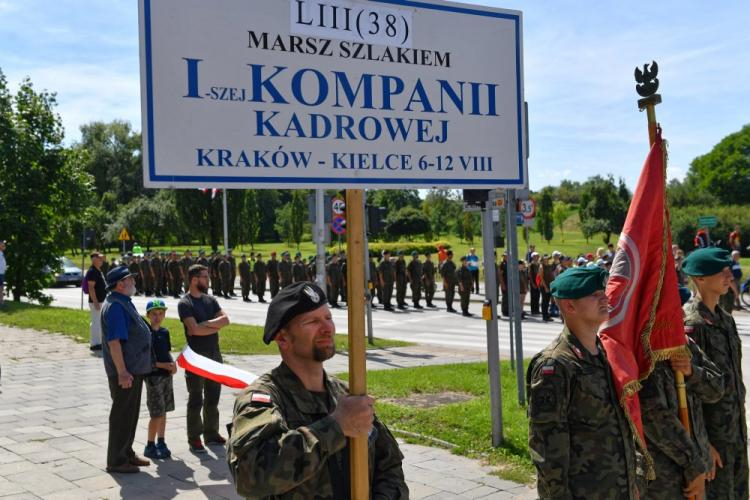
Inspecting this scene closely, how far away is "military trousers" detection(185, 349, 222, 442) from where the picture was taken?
7.30 m

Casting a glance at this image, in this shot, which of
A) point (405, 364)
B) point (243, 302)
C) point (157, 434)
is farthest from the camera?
point (243, 302)

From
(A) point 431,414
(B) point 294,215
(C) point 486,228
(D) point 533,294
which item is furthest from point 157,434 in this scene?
(B) point 294,215

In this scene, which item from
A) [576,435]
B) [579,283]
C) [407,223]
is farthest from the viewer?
[407,223]

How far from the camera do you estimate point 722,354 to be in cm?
466

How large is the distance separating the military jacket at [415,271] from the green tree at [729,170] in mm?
60895

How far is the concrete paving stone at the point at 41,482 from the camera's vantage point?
6.04 m

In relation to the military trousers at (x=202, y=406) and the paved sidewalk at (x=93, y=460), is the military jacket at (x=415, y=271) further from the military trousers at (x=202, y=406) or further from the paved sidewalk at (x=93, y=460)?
the military trousers at (x=202, y=406)

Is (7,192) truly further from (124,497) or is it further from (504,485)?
(504,485)

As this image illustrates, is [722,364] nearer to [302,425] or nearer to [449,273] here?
[302,425]

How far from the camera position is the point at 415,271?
2522 centimetres

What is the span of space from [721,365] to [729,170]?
8351cm

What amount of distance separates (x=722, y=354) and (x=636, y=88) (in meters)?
1.76

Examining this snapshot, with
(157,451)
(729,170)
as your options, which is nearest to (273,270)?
(157,451)

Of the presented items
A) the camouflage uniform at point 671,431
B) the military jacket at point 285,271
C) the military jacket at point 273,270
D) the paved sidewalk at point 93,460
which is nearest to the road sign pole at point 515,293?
the paved sidewalk at point 93,460
